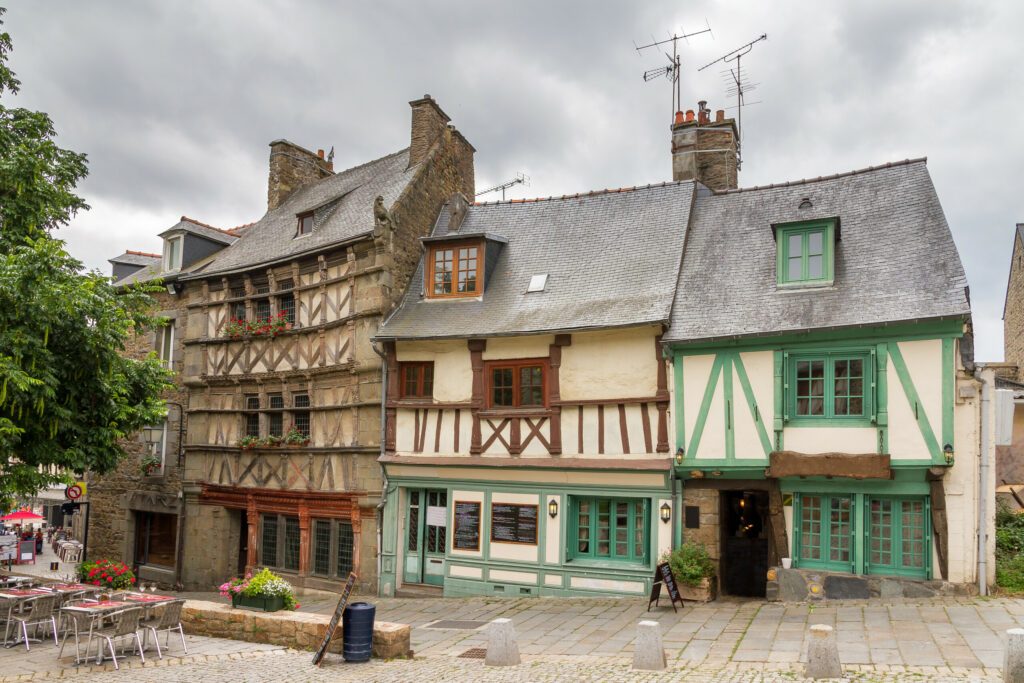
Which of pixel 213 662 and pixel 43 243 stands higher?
pixel 43 243

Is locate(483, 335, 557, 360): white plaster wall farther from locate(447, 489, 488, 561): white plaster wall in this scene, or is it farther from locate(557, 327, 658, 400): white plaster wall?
locate(447, 489, 488, 561): white plaster wall

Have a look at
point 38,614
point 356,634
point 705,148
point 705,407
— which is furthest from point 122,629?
point 705,148

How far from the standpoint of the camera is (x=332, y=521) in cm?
1609

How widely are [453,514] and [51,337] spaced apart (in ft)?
23.1

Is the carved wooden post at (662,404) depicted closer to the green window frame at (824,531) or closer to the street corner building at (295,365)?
the green window frame at (824,531)

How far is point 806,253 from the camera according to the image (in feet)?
41.9

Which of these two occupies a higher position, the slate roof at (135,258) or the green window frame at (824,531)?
the slate roof at (135,258)

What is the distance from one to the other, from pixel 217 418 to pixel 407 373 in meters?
5.37

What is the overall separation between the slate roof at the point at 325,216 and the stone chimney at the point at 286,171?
334 millimetres

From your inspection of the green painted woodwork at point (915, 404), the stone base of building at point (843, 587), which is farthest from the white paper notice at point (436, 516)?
the green painted woodwork at point (915, 404)

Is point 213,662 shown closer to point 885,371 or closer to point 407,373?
point 407,373

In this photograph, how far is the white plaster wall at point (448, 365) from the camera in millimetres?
14758

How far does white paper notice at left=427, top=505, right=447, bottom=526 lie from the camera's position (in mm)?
15117

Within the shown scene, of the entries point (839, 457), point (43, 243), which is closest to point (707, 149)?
point (839, 457)
